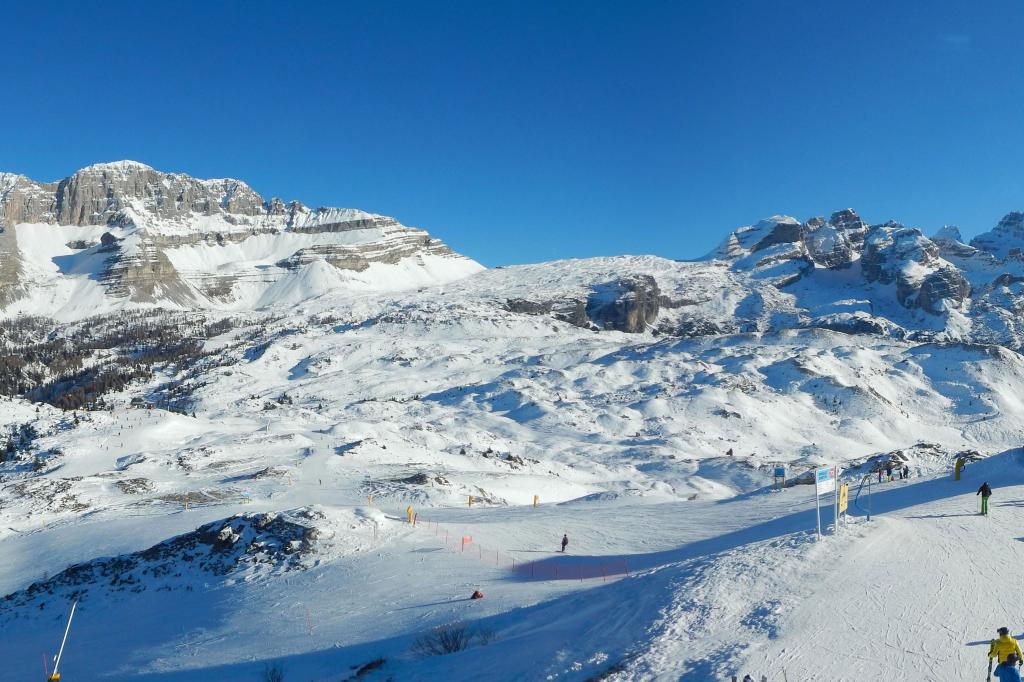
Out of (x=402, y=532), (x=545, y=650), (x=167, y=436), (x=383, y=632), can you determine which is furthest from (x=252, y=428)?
(x=545, y=650)

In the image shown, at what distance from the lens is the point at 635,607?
55.2ft

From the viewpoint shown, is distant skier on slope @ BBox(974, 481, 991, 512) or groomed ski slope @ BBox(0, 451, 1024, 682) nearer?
groomed ski slope @ BBox(0, 451, 1024, 682)

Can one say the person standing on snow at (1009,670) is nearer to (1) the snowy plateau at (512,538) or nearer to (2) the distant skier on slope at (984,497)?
(1) the snowy plateau at (512,538)

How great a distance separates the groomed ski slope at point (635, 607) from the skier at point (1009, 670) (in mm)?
1567

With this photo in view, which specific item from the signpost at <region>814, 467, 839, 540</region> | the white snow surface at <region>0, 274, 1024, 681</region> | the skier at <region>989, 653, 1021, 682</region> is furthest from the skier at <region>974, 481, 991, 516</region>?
the skier at <region>989, 653, 1021, 682</region>

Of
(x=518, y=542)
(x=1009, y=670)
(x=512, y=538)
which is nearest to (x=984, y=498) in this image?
(x=1009, y=670)

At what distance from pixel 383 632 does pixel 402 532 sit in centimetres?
1176

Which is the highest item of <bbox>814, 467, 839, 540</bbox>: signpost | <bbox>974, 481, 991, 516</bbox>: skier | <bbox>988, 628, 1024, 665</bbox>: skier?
<bbox>814, 467, 839, 540</bbox>: signpost

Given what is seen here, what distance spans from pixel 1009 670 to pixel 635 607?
26.7ft

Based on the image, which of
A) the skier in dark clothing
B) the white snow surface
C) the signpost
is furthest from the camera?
the skier in dark clothing

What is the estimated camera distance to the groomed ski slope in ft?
45.2

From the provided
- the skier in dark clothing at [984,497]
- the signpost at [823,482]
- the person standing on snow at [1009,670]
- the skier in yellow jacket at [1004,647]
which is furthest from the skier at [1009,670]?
the skier in dark clothing at [984,497]

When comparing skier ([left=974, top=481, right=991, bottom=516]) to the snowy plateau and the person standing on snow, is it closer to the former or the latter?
the snowy plateau

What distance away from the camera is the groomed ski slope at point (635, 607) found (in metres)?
13.8
